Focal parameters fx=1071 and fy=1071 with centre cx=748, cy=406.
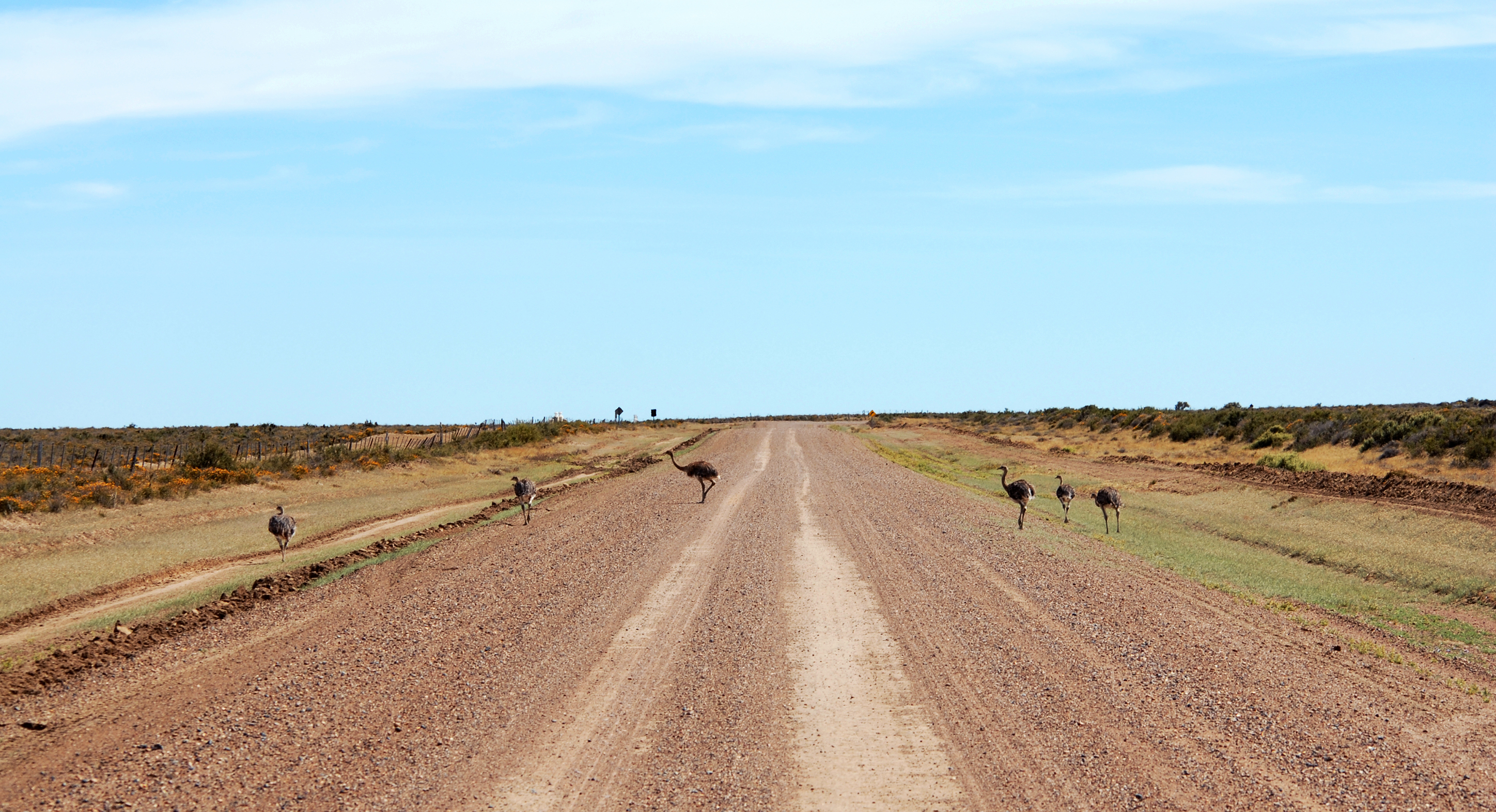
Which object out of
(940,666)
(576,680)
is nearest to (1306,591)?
(940,666)

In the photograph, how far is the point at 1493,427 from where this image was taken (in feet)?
119

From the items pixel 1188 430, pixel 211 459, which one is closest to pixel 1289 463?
pixel 1188 430

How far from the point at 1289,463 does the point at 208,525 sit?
37.4 metres

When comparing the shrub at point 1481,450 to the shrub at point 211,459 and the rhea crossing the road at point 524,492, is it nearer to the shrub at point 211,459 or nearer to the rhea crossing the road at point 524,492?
the rhea crossing the road at point 524,492

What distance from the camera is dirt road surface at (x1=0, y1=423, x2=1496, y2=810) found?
8.09 meters

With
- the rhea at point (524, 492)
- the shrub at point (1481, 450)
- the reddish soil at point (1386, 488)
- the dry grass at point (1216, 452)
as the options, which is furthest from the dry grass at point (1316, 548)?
the rhea at point (524, 492)

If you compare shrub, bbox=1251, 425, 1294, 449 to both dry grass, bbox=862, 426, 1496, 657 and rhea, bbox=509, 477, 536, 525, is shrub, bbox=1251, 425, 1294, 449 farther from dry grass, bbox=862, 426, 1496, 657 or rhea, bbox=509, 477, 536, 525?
rhea, bbox=509, 477, 536, 525

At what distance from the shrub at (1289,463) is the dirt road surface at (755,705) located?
85.2ft

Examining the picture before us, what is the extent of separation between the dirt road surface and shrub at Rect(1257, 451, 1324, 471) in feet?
85.2

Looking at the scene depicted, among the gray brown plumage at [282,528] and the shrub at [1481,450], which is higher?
the shrub at [1481,450]

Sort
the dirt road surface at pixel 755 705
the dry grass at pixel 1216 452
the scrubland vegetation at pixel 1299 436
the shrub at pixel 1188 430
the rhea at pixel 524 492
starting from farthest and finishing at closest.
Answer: the shrub at pixel 1188 430 < the scrubland vegetation at pixel 1299 436 < the dry grass at pixel 1216 452 < the rhea at pixel 524 492 < the dirt road surface at pixel 755 705

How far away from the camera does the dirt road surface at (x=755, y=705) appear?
8.09 metres

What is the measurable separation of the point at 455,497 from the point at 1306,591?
1034 inches

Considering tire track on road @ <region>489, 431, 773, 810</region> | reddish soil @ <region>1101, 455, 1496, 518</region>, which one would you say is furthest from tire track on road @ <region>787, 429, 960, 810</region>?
reddish soil @ <region>1101, 455, 1496, 518</region>
